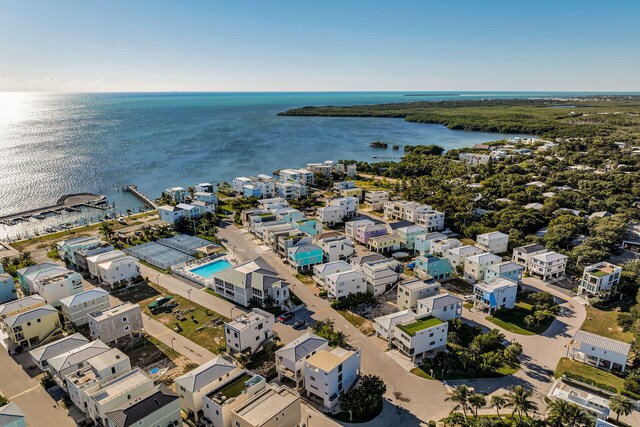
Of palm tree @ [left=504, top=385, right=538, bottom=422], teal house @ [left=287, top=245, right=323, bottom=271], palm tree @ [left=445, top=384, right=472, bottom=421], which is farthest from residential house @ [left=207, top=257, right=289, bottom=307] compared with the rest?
palm tree @ [left=504, top=385, right=538, bottom=422]

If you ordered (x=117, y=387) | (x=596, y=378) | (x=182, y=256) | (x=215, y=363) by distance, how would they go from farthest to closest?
(x=182, y=256), (x=596, y=378), (x=215, y=363), (x=117, y=387)

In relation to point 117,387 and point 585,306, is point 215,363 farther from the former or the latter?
point 585,306

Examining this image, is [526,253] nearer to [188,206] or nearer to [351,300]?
[351,300]

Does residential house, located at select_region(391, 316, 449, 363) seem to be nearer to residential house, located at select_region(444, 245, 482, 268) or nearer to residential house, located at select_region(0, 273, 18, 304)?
residential house, located at select_region(444, 245, 482, 268)

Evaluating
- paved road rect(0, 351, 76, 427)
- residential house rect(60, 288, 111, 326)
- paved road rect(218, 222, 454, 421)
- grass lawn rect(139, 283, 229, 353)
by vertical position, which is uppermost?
residential house rect(60, 288, 111, 326)

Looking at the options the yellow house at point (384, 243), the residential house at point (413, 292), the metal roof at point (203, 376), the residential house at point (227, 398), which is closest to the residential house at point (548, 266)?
the residential house at point (413, 292)

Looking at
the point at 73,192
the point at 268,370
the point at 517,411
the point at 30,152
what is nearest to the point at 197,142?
the point at 30,152
